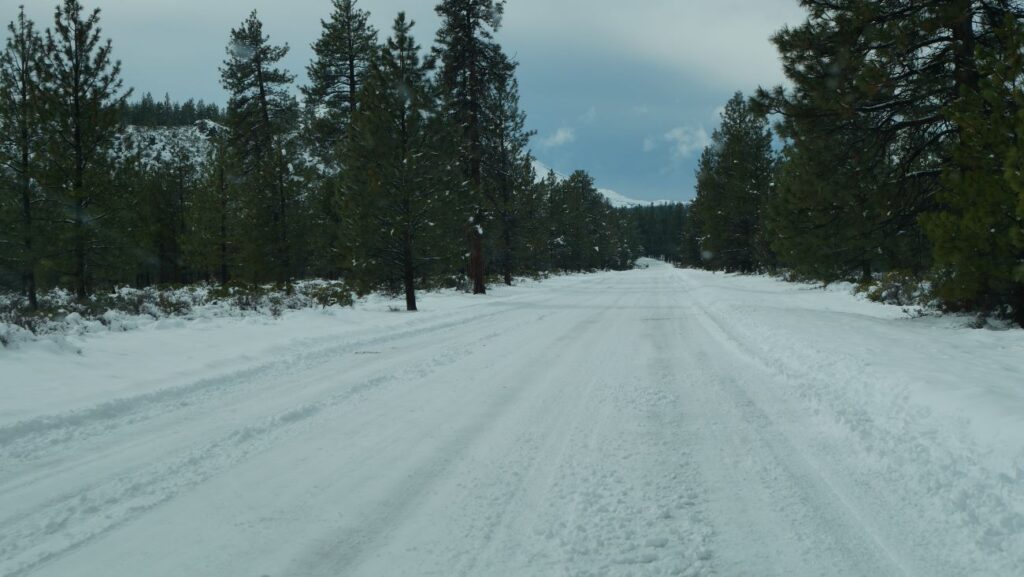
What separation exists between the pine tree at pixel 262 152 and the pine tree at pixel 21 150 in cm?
816

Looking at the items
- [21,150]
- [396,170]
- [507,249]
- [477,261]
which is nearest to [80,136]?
[21,150]

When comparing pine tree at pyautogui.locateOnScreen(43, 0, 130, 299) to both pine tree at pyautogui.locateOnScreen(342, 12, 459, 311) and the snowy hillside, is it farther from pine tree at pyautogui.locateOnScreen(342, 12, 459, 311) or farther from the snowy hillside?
pine tree at pyautogui.locateOnScreen(342, 12, 459, 311)

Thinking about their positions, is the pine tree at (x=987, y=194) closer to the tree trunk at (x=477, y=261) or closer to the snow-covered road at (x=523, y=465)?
→ the snow-covered road at (x=523, y=465)

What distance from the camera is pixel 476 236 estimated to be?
24.5 metres

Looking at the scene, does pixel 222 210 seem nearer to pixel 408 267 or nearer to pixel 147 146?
pixel 147 146

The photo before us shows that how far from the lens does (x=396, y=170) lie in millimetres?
17500

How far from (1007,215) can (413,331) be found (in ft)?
33.9

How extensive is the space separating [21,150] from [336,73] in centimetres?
1318

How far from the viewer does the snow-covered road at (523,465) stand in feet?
9.18

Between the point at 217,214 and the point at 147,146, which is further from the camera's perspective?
the point at 217,214

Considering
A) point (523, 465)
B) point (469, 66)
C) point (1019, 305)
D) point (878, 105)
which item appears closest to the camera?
point (523, 465)

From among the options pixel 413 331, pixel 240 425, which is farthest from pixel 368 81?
pixel 240 425

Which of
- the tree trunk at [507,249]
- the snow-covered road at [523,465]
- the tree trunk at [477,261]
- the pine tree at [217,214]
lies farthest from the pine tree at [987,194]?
the pine tree at [217,214]

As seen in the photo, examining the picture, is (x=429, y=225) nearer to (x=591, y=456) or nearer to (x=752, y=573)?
(x=591, y=456)
